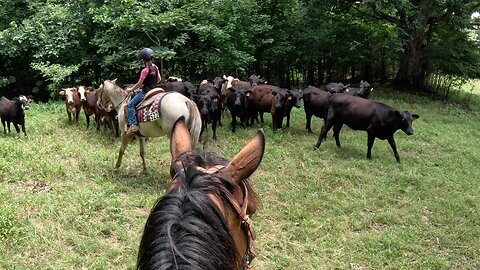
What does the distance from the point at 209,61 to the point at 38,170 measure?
27.6 ft

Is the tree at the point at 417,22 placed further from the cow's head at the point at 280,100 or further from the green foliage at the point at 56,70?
the green foliage at the point at 56,70

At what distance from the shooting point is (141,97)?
7117 millimetres

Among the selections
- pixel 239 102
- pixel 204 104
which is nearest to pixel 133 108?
pixel 204 104

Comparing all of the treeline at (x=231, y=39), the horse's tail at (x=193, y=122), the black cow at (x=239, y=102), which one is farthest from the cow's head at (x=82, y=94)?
the horse's tail at (x=193, y=122)

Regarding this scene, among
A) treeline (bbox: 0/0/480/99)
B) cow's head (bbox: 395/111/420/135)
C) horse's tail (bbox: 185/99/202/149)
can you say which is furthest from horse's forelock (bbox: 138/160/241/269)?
treeline (bbox: 0/0/480/99)

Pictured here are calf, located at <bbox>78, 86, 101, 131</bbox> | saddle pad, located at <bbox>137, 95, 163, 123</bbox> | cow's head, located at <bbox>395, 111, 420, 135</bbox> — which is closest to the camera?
saddle pad, located at <bbox>137, 95, 163, 123</bbox>

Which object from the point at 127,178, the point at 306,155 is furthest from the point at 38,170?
the point at 306,155

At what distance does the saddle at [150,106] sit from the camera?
21.8 ft

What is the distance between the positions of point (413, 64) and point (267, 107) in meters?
8.07

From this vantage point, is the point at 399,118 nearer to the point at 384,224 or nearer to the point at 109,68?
the point at 384,224

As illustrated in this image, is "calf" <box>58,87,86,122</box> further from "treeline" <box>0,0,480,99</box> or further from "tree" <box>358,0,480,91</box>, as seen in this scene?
"tree" <box>358,0,480,91</box>

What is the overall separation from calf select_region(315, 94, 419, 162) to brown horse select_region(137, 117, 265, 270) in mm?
7176

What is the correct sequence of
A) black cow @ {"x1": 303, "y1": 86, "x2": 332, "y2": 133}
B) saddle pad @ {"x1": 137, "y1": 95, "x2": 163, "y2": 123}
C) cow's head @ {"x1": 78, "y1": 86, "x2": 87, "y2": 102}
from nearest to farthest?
saddle pad @ {"x1": 137, "y1": 95, "x2": 163, "y2": 123}
black cow @ {"x1": 303, "y1": 86, "x2": 332, "y2": 133}
cow's head @ {"x1": 78, "y1": 86, "x2": 87, "y2": 102}

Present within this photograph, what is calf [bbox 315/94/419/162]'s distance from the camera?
8461 millimetres
